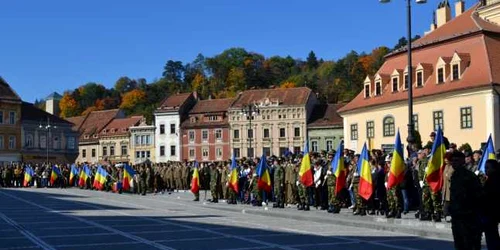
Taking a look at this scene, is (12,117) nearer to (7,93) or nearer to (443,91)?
(7,93)

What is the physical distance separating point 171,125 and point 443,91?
64196mm

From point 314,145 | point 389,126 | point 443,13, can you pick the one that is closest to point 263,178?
point 389,126

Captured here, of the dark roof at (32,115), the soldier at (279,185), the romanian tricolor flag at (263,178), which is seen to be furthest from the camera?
the dark roof at (32,115)

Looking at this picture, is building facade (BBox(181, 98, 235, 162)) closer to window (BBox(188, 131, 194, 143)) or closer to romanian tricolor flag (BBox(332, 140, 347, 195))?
window (BBox(188, 131, 194, 143))

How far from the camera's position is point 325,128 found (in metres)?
94.9

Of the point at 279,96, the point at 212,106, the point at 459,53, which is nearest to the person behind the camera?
the point at 459,53

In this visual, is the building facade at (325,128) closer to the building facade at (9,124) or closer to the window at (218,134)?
the window at (218,134)

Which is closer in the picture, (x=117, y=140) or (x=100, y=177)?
(x=100, y=177)

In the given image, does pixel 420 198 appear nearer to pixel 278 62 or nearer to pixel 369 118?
pixel 369 118

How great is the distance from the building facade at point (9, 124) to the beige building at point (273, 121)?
28.9 m

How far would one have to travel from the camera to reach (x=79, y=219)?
889 inches

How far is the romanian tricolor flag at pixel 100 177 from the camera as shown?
47.2m

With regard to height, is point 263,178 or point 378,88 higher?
point 378,88

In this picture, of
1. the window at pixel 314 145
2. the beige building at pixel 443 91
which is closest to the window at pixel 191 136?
the window at pixel 314 145
